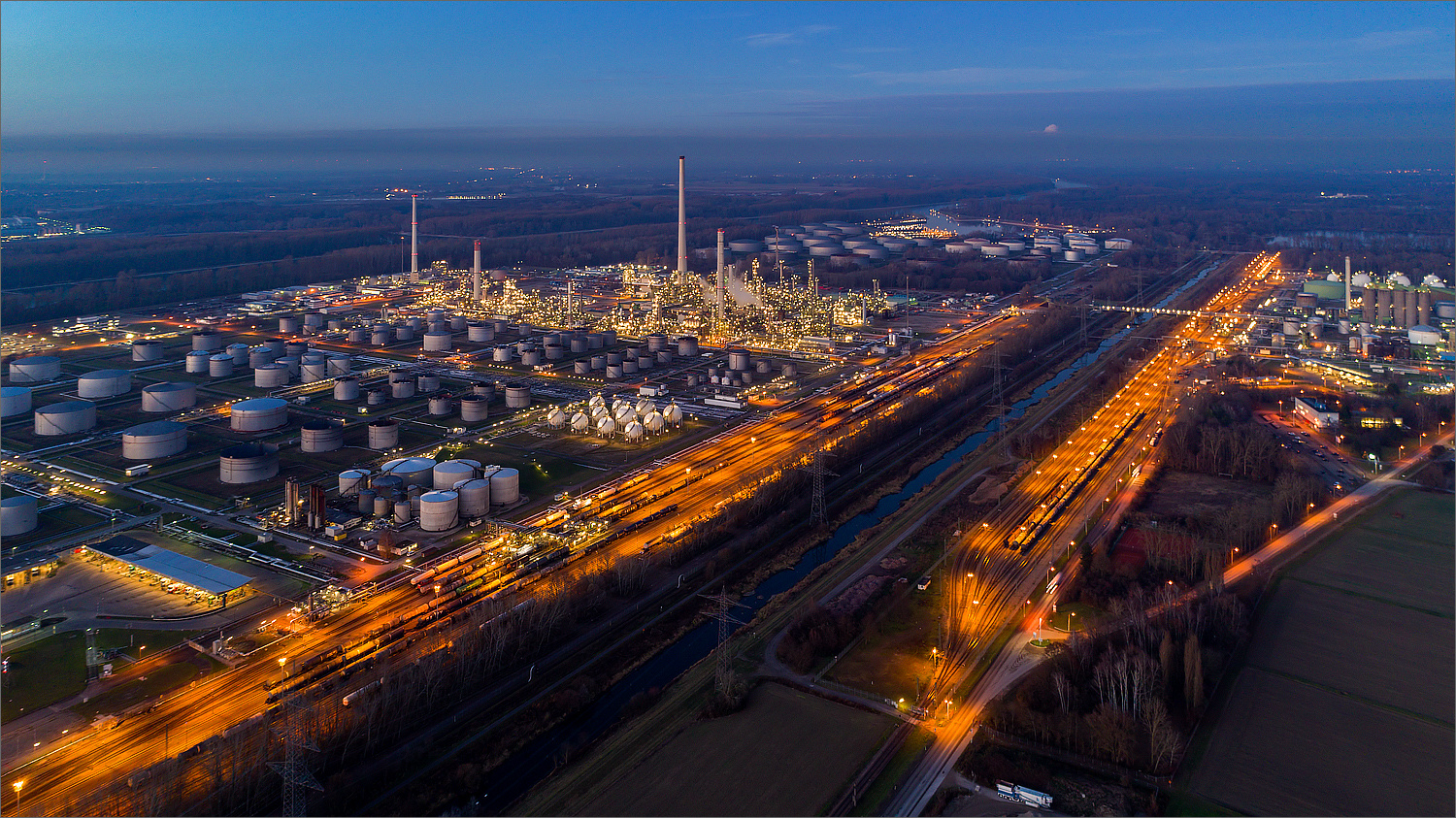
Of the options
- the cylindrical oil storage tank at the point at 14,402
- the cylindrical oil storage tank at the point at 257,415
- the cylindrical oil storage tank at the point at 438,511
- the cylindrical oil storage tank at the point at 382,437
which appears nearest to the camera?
the cylindrical oil storage tank at the point at 438,511

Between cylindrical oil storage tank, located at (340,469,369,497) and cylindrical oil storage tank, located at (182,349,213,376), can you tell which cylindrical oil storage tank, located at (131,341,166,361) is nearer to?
cylindrical oil storage tank, located at (182,349,213,376)

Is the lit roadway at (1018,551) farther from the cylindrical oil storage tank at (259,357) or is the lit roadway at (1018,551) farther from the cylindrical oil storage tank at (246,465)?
the cylindrical oil storage tank at (259,357)

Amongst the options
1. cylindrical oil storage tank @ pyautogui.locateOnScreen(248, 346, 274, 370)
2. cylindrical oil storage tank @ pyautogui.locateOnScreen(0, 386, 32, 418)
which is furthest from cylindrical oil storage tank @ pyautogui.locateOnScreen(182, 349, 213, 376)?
cylindrical oil storage tank @ pyautogui.locateOnScreen(0, 386, 32, 418)

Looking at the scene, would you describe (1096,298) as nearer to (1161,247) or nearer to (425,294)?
(1161,247)

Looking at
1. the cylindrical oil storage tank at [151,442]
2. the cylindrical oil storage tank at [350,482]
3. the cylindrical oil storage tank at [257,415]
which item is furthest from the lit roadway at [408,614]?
the cylindrical oil storage tank at [257,415]

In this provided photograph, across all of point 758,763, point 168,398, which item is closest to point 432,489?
point 758,763

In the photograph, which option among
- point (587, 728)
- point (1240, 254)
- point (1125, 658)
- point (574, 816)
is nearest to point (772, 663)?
point (587, 728)

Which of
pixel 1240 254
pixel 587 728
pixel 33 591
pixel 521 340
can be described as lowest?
pixel 587 728

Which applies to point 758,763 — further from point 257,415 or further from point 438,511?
point 257,415
